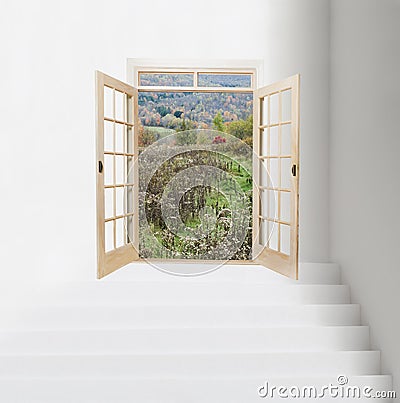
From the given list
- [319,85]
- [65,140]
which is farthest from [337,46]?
[65,140]

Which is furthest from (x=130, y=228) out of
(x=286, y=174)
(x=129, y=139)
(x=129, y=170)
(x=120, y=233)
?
(x=286, y=174)

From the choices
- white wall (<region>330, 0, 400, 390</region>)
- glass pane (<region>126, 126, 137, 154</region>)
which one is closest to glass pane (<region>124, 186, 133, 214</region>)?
glass pane (<region>126, 126, 137, 154</region>)

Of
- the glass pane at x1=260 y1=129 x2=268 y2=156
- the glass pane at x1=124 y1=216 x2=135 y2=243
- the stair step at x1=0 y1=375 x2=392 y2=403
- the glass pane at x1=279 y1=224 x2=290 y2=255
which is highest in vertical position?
the glass pane at x1=260 y1=129 x2=268 y2=156

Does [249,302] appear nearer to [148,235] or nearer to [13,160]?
[148,235]

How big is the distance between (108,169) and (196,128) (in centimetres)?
78

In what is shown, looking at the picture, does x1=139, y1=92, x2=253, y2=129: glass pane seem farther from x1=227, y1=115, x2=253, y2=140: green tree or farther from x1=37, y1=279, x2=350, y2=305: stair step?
x1=37, y1=279, x2=350, y2=305: stair step

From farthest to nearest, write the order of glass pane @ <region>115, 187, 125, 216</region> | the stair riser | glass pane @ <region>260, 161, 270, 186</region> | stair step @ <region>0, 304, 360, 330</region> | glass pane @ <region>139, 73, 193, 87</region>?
1. glass pane @ <region>139, 73, 193, 87</region>
2. glass pane @ <region>115, 187, 125, 216</region>
3. glass pane @ <region>260, 161, 270, 186</region>
4. the stair riser
5. stair step @ <region>0, 304, 360, 330</region>

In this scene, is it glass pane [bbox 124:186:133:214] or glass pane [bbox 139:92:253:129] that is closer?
glass pane [bbox 124:186:133:214]

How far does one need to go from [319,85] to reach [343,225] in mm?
1188

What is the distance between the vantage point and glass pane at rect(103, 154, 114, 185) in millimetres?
5527

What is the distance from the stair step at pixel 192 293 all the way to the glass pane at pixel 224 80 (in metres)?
1.76

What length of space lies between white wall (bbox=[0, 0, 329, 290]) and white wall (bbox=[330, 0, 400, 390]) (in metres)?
0.22

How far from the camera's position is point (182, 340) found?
456cm

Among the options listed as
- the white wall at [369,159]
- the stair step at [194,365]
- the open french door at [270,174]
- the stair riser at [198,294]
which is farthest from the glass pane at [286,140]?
the stair step at [194,365]
